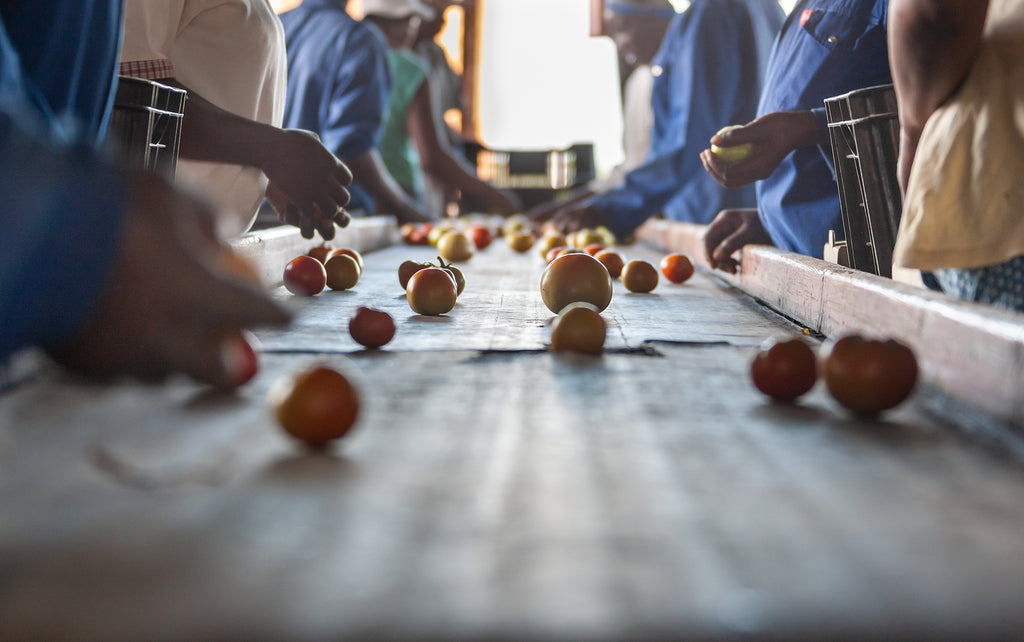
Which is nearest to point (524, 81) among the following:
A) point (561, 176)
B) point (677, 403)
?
point (561, 176)

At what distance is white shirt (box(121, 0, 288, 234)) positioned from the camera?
179 centimetres

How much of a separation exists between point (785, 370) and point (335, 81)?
3485mm

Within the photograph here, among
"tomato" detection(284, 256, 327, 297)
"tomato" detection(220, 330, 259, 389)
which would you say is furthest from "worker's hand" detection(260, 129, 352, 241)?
"tomato" detection(220, 330, 259, 389)

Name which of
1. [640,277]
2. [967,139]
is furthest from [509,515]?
[640,277]

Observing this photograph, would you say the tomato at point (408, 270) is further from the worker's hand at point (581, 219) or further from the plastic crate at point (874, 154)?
the worker's hand at point (581, 219)

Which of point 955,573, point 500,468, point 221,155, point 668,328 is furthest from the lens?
point 221,155

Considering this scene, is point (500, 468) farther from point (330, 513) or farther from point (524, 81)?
point (524, 81)

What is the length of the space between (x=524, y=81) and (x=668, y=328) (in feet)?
26.7

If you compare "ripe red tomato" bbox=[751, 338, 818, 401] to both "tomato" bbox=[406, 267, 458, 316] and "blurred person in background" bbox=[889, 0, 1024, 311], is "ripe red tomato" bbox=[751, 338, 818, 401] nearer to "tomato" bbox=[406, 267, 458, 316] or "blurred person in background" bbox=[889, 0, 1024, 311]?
"blurred person in background" bbox=[889, 0, 1024, 311]

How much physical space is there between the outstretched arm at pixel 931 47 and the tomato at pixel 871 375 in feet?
1.50

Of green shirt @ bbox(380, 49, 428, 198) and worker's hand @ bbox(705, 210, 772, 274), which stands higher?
green shirt @ bbox(380, 49, 428, 198)

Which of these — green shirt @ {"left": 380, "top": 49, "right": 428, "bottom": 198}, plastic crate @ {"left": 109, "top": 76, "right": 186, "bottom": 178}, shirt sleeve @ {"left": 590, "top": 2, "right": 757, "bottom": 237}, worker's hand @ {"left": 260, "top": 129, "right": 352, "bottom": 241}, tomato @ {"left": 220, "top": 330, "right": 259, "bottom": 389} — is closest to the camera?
tomato @ {"left": 220, "top": 330, "right": 259, "bottom": 389}

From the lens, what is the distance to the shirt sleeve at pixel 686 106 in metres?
3.51

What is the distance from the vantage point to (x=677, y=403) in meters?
0.88
